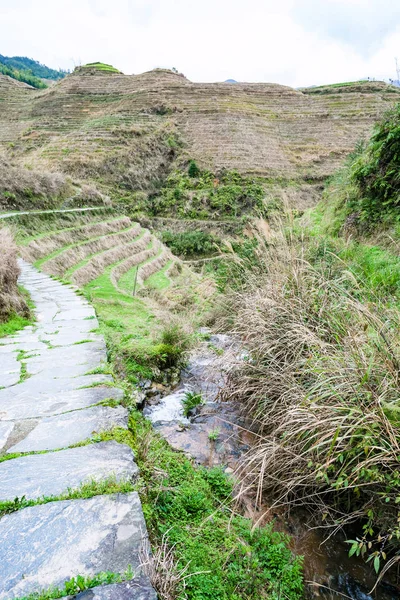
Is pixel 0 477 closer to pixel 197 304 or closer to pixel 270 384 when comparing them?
pixel 270 384

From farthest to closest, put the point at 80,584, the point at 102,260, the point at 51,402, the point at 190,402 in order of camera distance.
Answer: the point at 102,260, the point at 190,402, the point at 51,402, the point at 80,584

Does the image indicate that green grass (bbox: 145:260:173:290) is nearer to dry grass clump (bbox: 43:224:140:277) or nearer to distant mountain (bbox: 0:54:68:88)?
dry grass clump (bbox: 43:224:140:277)

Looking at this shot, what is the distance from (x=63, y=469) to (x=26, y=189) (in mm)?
14081

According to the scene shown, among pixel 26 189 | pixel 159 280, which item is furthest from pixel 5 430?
pixel 26 189

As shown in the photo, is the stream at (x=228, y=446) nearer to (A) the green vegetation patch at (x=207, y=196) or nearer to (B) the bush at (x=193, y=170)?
(A) the green vegetation patch at (x=207, y=196)

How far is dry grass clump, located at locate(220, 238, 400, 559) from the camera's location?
1999mm

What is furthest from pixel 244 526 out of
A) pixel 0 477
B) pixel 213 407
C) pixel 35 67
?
Result: pixel 35 67

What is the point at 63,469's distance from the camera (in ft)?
5.92

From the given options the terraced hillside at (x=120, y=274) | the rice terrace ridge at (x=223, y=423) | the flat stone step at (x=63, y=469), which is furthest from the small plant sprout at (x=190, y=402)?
the flat stone step at (x=63, y=469)

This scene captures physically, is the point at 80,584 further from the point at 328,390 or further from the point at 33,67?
the point at 33,67

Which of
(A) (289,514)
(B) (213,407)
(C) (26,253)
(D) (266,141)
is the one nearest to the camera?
(A) (289,514)

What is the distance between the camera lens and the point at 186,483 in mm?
2410

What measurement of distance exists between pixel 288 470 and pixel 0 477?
1.87 m

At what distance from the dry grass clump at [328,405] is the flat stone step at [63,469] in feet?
2.71
